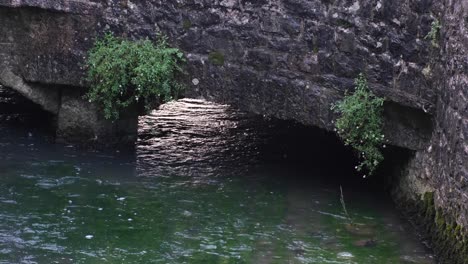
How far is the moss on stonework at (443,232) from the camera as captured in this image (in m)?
6.41

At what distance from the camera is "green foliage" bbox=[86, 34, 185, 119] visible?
8344 mm

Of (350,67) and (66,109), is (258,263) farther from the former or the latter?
(66,109)

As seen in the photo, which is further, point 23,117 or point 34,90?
point 23,117

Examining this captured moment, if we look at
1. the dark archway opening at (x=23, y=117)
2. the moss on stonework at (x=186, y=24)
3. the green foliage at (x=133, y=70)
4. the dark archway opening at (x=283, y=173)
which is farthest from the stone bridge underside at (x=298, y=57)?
the dark archway opening at (x=23, y=117)

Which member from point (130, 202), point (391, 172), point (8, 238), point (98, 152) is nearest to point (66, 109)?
point (98, 152)

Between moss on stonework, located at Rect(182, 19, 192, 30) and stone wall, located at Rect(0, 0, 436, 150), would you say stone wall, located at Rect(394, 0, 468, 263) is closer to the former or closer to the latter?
stone wall, located at Rect(0, 0, 436, 150)

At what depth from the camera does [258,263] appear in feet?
22.1

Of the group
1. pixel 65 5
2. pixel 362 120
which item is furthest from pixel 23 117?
pixel 362 120

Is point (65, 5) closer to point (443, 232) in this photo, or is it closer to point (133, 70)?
point (133, 70)

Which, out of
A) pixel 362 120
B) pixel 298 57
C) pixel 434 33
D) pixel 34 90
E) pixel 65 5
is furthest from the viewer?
pixel 34 90

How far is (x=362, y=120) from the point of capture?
7688 millimetres

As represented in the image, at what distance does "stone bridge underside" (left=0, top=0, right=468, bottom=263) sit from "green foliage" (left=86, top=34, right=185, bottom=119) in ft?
0.39

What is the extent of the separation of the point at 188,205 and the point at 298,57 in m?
1.60

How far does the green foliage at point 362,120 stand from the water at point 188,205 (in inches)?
24.4
